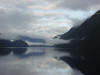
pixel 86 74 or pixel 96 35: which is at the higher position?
pixel 96 35

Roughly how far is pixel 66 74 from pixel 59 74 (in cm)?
125

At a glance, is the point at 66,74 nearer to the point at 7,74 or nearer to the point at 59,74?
the point at 59,74

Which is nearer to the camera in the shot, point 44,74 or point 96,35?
point 44,74

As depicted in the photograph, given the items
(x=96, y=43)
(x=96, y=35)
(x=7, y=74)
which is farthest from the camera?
(x=96, y=35)

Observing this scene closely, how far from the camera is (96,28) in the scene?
648 ft

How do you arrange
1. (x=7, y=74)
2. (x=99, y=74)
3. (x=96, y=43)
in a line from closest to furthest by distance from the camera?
(x=99, y=74), (x=7, y=74), (x=96, y=43)

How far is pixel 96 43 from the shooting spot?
173250 millimetres

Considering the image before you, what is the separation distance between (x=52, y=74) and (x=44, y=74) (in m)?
1.30

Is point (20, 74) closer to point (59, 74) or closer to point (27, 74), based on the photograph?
point (27, 74)

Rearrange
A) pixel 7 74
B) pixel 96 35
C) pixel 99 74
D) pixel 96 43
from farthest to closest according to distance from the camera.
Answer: pixel 96 35 < pixel 96 43 < pixel 7 74 < pixel 99 74

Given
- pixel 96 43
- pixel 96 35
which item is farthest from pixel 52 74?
pixel 96 35

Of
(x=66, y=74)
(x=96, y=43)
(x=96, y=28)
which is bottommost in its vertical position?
(x=66, y=74)

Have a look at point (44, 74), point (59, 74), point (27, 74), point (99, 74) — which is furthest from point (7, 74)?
point (99, 74)

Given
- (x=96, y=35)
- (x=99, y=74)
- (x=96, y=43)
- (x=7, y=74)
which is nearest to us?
(x=99, y=74)
